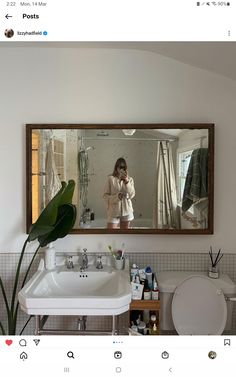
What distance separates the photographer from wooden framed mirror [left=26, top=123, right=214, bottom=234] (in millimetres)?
1571

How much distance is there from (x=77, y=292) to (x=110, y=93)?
1068 millimetres

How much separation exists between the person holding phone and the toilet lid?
0.44 meters

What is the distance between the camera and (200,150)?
1.57m

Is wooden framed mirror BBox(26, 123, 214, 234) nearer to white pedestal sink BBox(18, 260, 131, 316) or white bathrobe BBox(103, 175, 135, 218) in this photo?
white bathrobe BBox(103, 175, 135, 218)

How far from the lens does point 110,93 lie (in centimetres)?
159

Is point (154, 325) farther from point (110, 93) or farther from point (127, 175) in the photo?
point (110, 93)

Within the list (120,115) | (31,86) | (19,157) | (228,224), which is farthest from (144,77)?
(228,224)

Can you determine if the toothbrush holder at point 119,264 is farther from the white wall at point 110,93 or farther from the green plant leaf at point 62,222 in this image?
the white wall at point 110,93

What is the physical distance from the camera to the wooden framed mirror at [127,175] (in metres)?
1.57
